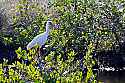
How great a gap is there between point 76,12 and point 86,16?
26 cm

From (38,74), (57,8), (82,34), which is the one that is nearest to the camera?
(38,74)

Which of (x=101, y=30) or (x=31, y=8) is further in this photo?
(x=31, y=8)

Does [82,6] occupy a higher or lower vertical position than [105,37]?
higher

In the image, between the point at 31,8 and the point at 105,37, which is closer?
the point at 105,37

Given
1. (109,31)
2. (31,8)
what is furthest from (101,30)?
(31,8)

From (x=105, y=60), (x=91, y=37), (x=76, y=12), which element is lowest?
(x=105, y=60)

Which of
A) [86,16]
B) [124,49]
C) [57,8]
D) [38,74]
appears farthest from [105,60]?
[38,74]

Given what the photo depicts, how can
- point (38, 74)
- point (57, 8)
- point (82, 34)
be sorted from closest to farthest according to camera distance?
point (38, 74)
point (82, 34)
point (57, 8)

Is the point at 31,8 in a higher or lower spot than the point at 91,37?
higher

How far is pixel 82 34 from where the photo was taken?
8.97 meters

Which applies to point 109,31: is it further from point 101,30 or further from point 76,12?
point 76,12

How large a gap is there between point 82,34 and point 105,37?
23.6 inches

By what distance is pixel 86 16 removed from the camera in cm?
928

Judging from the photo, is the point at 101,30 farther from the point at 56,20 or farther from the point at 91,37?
the point at 56,20
